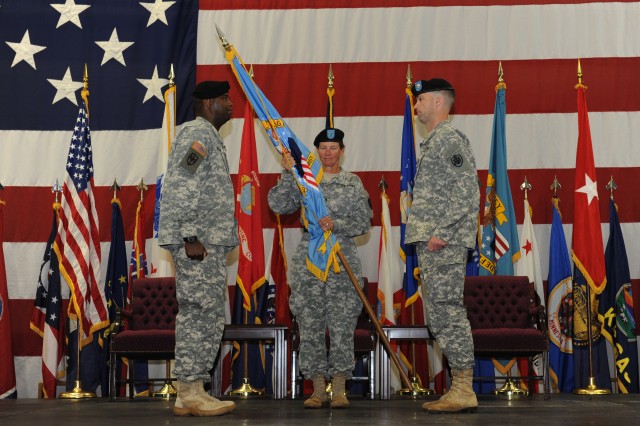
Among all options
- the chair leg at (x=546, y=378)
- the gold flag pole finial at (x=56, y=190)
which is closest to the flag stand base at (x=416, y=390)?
the chair leg at (x=546, y=378)

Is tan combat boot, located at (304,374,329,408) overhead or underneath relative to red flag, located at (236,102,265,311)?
underneath

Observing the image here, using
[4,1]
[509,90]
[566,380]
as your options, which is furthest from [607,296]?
[4,1]

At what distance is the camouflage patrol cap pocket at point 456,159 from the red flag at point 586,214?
2.77 meters

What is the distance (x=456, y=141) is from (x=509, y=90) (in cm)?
323

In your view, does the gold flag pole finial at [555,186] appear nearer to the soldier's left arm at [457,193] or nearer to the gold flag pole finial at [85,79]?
the soldier's left arm at [457,193]

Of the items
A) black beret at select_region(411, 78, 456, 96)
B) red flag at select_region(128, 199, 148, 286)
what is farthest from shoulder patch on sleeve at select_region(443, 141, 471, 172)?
red flag at select_region(128, 199, 148, 286)

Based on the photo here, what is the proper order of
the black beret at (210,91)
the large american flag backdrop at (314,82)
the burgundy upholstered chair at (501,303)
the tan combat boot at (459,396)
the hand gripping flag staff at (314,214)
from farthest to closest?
the large american flag backdrop at (314,82)
the burgundy upholstered chair at (501,303)
the hand gripping flag staff at (314,214)
the black beret at (210,91)
the tan combat boot at (459,396)

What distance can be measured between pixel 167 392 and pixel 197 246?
2761 millimetres

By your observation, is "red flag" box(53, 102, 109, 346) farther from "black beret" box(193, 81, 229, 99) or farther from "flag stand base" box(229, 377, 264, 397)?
"black beret" box(193, 81, 229, 99)

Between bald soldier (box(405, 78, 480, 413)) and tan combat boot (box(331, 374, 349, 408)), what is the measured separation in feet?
2.06

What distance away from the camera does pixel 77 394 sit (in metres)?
6.48

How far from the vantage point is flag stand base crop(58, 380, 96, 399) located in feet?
21.2

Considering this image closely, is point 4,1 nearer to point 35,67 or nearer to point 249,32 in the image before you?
point 35,67

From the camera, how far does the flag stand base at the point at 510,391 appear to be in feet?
20.9
